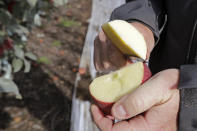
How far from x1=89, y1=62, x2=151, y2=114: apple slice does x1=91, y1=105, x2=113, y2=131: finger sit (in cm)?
2

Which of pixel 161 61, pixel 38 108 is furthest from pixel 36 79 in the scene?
pixel 161 61

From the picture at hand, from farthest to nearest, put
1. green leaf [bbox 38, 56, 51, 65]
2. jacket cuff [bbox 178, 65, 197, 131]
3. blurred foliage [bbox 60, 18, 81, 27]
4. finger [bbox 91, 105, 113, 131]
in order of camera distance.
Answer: blurred foliage [bbox 60, 18, 81, 27], green leaf [bbox 38, 56, 51, 65], finger [bbox 91, 105, 113, 131], jacket cuff [bbox 178, 65, 197, 131]

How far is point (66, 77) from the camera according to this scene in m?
2.61

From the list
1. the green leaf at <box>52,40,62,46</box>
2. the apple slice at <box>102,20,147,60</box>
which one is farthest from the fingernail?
the green leaf at <box>52,40,62,46</box>

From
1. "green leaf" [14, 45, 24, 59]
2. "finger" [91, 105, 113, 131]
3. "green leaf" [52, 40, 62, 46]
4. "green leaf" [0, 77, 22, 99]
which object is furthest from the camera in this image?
"green leaf" [52, 40, 62, 46]

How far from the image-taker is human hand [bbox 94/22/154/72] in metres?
0.99

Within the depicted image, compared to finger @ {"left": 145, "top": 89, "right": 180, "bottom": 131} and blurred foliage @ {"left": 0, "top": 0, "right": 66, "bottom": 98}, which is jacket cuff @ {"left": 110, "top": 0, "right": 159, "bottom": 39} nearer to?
finger @ {"left": 145, "top": 89, "right": 180, "bottom": 131}

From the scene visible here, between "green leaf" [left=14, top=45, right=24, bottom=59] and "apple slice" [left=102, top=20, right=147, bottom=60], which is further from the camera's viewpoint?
"green leaf" [left=14, top=45, right=24, bottom=59]

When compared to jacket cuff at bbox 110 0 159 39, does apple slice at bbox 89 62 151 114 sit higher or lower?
lower

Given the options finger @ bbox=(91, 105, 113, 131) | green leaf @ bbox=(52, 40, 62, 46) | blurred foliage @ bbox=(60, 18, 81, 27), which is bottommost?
green leaf @ bbox=(52, 40, 62, 46)

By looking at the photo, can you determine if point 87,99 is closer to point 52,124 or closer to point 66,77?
point 52,124

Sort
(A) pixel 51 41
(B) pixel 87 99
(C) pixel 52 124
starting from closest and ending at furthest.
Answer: (B) pixel 87 99
(C) pixel 52 124
(A) pixel 51 41

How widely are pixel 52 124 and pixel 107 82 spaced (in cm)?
136

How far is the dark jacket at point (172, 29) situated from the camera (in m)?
0.86
